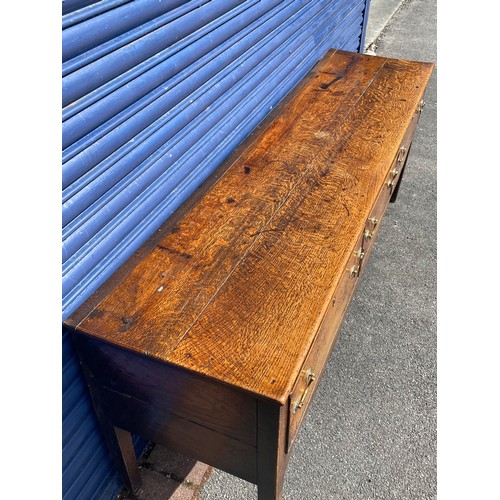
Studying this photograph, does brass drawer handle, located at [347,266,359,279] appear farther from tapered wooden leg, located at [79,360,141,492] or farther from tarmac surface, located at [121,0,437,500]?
tapered wooden leg, located at [79,360,141,492]

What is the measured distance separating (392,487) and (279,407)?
129cm

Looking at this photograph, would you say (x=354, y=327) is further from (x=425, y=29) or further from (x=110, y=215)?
(x=425, y=29)

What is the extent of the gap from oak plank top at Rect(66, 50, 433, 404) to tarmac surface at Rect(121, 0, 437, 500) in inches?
44.9

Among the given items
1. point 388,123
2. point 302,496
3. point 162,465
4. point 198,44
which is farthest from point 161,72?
point 302,496

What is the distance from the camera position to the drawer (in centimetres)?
156

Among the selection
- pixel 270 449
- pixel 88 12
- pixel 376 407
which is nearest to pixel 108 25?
pixel 88 12

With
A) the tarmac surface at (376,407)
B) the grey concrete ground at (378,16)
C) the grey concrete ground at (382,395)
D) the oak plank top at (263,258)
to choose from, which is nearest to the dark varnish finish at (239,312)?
the oak plank top at (263,258)

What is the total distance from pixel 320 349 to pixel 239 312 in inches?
14.3

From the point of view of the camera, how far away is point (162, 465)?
2414 mm

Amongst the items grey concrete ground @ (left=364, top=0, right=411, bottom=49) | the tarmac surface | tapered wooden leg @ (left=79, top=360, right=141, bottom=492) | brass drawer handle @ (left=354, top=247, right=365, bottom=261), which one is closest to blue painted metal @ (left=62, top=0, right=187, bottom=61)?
tapered wooden leg @ (left=79, top=360, right=141, bottom=492)

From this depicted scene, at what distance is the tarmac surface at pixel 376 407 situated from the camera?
236 centimetres

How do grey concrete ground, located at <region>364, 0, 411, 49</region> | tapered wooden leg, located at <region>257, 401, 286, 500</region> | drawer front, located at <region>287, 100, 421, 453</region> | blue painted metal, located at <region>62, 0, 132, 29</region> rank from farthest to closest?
grey concrete ground, located at <region>364, 0, 411, 49</region> < drawer front, located at <region>287, 100, 421, 453</region> < tapered wooden leg, located at <region>257, 401, 286, 500</region> < blue painted metal, located at <region>62, 0, 132, 29</region>

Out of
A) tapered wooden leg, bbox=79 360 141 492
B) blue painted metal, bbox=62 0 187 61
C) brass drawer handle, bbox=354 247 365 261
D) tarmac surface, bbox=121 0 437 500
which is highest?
blue painted metal, bbox=62 0 187 61

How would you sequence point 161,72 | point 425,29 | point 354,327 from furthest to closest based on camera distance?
point 425,29, point 354,327, point 161,72
